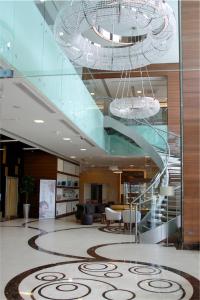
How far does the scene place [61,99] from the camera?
816 centimetres

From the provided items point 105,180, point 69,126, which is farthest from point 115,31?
point 105,180

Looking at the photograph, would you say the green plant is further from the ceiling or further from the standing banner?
the ceiling

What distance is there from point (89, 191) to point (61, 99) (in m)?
16.8

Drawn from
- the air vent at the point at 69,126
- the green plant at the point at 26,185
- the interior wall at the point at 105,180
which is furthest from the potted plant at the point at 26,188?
the interior wall at the point at 105,180

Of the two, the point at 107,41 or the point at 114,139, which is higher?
the point at 107,41

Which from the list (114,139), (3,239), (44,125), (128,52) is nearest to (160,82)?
(114,139)

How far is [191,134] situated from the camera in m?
8.33

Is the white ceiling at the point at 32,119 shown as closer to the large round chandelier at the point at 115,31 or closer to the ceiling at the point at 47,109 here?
the ceiling at the point at 47,109

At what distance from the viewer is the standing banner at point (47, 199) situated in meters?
16.6

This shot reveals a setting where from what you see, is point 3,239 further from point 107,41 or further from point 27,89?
point 107,41

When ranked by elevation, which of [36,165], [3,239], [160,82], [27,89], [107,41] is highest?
[160,82]

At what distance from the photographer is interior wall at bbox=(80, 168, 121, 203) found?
2327 centimetres

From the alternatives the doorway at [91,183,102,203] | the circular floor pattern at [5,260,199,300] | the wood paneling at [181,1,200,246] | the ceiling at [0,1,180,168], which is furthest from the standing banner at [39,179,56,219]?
the circular floor pattern at [5,260,199,300]

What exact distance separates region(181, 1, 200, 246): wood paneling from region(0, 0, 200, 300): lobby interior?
0.02 metres
